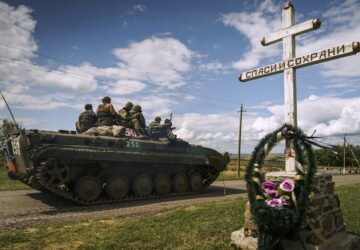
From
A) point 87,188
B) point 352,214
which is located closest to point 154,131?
point 87,188

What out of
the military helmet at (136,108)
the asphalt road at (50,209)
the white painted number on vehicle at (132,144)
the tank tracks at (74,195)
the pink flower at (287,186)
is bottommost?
the asphalt road at (50,209)

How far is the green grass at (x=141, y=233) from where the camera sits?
19.5 ft

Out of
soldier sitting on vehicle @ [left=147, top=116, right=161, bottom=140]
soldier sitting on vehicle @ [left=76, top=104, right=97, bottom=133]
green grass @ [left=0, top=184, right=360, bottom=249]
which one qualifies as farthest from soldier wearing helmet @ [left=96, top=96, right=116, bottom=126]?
green grass @ [left=0, top=184, right=360, bottom=249]

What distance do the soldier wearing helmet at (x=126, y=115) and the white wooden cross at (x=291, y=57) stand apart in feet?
26.8

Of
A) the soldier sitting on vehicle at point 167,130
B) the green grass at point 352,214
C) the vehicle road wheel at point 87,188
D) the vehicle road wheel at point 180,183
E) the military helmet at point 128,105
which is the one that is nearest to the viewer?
the green grass at point 352,214

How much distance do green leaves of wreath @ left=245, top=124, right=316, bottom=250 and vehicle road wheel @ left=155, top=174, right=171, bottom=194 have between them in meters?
8.47

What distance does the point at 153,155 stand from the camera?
13.4 m

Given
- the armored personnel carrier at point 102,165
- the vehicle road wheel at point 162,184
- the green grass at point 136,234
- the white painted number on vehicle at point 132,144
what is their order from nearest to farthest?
the green grass at point 136,234
the armored personnel carrier at point 102,165
the white painted number on vehicle at point 132,144
the vehicle road wheel at point 162,184

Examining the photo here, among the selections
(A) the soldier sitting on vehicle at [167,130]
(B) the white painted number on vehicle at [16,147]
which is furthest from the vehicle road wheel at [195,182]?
(B) the white painted number on vehicle at [16,147]

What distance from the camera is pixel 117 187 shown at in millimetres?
12305

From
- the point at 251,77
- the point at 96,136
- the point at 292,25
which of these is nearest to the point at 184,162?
the point at 96,136

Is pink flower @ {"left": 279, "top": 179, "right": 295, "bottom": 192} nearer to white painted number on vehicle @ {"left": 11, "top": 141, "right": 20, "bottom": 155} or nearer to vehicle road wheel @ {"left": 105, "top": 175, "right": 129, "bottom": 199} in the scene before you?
vehicle road wheel @ {"left": 105, "top": 175, "right": 129, "bottom": 199}

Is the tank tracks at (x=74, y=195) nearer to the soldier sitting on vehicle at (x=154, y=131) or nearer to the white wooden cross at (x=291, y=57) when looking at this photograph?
the soldier sitting on vehicle at (x=154, y=131)

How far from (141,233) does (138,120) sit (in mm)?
8112
